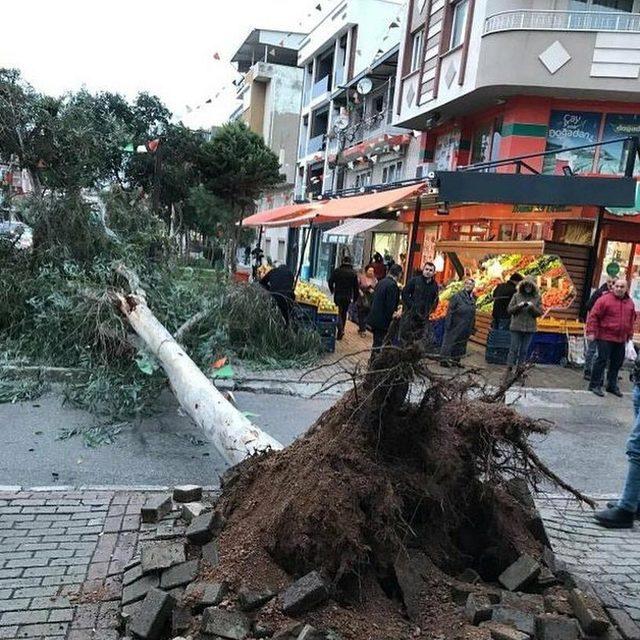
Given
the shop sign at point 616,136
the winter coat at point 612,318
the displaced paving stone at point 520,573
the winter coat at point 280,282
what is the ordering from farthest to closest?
the shop sign at point 616,136 < the winter coat at point 280,282 < the winter coat at point 612,318 < the displaced paving stone at point 520,573

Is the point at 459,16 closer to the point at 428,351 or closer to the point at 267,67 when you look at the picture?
the point at 428,351

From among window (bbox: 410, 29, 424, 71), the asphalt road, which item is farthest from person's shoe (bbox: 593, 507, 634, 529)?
window (bbox: 410, 29, 424, 71)

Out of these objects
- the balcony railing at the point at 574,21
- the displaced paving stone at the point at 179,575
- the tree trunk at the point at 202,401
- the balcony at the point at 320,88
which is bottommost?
the displaced paving stone at the point at 179,575

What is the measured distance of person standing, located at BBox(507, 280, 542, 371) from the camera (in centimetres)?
939

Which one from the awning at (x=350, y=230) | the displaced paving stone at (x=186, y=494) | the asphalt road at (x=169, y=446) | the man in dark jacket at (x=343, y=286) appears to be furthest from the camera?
the awning at (x=350, y=230)

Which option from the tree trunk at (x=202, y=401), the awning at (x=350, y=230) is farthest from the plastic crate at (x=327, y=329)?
the awning at (x=350, y=230)

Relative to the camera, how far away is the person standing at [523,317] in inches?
370

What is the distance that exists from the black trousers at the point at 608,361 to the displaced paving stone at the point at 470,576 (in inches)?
258

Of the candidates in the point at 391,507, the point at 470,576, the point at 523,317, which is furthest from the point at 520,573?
the point at 523,317

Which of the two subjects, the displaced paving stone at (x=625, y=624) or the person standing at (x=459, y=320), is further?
the person standing at (x=459, y=320)

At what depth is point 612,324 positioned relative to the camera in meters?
8.47

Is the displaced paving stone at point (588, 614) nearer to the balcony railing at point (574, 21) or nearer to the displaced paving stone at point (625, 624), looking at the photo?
the displaced paving stone at point (625, 624)

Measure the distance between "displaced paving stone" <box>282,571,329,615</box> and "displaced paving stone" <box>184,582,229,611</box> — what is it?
0.30 metres

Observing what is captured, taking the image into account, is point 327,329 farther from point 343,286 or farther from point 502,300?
point 502,300
